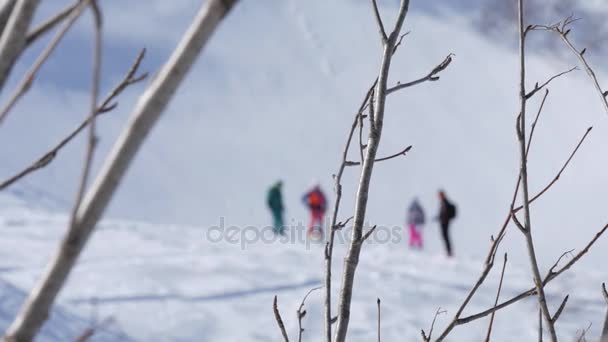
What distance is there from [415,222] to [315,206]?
2027 mm

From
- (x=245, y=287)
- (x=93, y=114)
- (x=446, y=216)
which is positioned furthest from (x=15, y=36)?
(x=446, y=216)

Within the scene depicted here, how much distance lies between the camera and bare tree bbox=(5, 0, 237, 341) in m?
0.54

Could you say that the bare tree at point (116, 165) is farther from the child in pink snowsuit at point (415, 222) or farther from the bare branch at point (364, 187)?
the child in pink snowsuit at point (415, 222)

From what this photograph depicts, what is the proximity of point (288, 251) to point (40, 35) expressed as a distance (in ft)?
41.9

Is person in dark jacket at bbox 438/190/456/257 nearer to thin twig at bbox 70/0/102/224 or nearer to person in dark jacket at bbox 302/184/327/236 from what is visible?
person in dark jacket at bbox 302/184/327/236

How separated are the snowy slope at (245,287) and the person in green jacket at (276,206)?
1390 mm

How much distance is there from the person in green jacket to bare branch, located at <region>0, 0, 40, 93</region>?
15.2 metres

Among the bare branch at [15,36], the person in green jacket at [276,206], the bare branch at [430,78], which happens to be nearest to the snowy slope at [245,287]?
the person in green jacket at [276,206]

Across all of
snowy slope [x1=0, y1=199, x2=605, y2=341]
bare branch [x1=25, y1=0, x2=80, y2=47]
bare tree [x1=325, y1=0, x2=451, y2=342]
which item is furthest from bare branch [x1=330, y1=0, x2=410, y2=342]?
snowy slope [x1=0, y1=199, x2=605, y2=341]

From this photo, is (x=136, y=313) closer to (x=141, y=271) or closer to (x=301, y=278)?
A: (x=141, y=271)

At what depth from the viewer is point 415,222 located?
1510 cm

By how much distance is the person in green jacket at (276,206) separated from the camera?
1589 centimetres

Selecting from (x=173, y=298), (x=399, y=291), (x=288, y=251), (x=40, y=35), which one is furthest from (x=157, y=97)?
(x=288, y=251)

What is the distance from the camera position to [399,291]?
11.1 m
